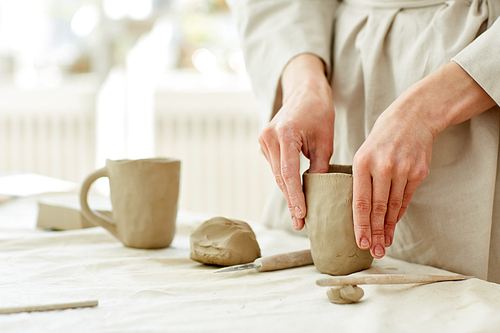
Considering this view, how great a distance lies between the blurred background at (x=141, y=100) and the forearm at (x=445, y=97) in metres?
2.09

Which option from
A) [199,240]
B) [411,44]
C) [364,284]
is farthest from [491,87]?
[199,240]

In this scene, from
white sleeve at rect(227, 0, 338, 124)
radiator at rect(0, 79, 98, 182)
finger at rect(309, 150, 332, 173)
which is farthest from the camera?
radiator at rect(0, 79, 98, 182)

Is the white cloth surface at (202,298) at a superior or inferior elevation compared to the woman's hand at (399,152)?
inferior

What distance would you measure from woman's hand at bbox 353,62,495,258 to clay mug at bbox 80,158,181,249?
0.31m

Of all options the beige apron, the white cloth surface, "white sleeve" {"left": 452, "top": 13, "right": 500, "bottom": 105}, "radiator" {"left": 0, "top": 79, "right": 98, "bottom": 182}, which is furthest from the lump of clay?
"radiator" {"left": 0, "top": 79, "right": 98, "bottom": 182}

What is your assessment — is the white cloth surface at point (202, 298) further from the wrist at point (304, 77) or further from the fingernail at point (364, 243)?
the wrist at point (304, 77)

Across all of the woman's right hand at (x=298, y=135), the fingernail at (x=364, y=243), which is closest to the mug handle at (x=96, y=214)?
the woman's right hand at (x=298, y=135)

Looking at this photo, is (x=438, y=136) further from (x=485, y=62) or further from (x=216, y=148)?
(x=216, y=148)

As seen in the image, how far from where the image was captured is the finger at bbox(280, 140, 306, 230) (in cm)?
57

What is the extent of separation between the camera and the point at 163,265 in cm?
63

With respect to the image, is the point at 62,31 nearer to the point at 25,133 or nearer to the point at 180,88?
the point at 25,133

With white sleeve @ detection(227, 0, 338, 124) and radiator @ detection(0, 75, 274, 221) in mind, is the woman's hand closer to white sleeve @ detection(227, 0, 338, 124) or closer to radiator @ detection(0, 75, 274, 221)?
white sleeve @ detection(227, 0, 338, 124)

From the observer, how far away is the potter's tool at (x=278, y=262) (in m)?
0.58

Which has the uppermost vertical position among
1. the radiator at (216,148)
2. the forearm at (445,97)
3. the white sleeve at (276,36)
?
the white sleeve at (276,36)
